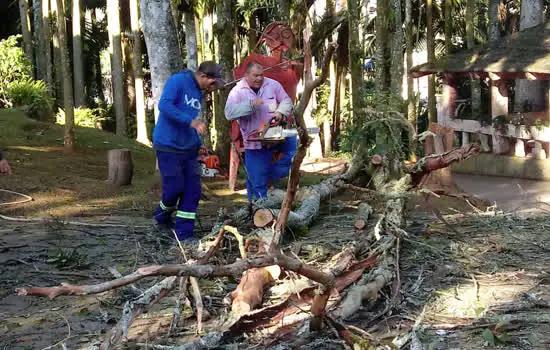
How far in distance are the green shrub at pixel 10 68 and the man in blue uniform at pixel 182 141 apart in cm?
1329

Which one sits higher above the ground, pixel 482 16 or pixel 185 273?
pixel 482 16

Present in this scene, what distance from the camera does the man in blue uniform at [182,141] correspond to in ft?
23.4

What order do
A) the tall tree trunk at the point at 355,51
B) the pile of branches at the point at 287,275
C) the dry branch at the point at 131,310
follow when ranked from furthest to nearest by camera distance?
the tall tree trunk at the point at 355,51, the dry branch at the point at 131,310, the pile of branches at the point at 287,275

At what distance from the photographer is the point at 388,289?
17.5 feet

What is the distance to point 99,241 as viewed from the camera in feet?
23.2

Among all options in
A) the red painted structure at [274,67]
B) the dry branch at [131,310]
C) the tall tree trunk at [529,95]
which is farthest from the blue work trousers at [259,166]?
the tall tree trunk at [529,95]

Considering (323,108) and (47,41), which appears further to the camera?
(323,108)

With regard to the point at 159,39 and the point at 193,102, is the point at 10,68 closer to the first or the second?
the point at 159,39

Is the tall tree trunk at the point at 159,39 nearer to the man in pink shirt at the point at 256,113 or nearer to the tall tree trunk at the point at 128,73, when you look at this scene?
the man in pink shirt at the point at 256,113

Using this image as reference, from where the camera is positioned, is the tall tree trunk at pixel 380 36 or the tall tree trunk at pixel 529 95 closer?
the tall tree trunk at pixel 380 36

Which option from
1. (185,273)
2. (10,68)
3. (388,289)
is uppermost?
(10,68)

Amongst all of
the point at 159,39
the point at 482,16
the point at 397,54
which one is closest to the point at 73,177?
the point at 159,39

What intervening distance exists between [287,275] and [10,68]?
54.1ft

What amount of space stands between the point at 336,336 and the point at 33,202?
5.93 meters
